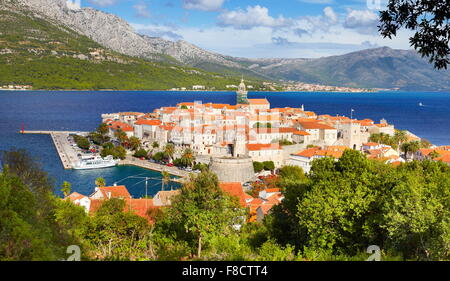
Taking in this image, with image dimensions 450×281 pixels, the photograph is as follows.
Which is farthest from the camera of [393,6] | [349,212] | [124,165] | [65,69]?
[65,69]

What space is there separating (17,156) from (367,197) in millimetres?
21262

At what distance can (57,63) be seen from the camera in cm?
16550

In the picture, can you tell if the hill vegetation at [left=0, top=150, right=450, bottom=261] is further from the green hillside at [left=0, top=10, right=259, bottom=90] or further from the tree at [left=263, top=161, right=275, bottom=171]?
the green hillside at [left=0, top=10, right=259, bottom=90]

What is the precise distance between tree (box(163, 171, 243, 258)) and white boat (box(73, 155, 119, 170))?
119 ft

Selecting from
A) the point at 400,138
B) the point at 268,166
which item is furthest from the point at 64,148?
the point at 400,138

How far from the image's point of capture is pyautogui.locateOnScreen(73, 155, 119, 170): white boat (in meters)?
47.6

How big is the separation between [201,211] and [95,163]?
38.4 metres

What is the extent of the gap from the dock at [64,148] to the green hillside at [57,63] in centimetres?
9736

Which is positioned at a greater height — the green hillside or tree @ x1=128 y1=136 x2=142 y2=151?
the green hillside

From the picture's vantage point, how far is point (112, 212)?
15.5 metres

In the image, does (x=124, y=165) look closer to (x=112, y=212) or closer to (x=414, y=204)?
(x=112, y=212)

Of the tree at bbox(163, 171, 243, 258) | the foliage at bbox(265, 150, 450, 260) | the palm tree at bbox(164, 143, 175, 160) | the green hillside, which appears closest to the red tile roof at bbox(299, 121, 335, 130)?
the palm tree at bbox(164, 143, 175, 160)
